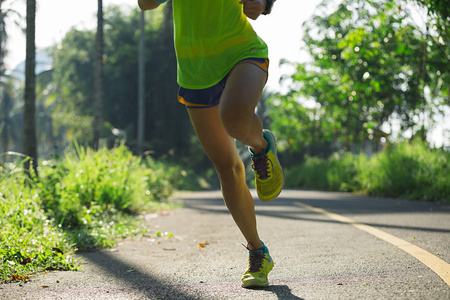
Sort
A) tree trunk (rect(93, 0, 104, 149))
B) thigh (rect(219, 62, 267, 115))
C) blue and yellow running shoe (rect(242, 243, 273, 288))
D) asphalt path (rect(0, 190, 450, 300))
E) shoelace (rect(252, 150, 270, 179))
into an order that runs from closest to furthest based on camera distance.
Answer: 1. thigh (rect(219, 62, 267, 115))
2. asphalt path (rect(0, 190, 450, 300))
3. blue and yellow running shoe (rect(242, 243, 273, 288))
4. shoelace (rect(252, 150, 270, 179))
5. tree trunk (rect(93, 0, 104, 149))

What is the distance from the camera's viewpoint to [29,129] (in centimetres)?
841

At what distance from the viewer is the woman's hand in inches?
106

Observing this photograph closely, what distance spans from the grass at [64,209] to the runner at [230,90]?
1.48 metres

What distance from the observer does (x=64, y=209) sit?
19.5ft

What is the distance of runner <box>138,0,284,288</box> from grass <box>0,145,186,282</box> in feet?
4.87

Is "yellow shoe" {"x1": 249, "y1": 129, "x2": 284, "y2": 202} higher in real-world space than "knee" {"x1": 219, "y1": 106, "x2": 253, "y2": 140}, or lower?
lower

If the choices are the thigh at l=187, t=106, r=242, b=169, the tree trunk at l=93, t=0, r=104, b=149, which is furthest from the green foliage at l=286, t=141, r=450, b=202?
the thigh at l=187, t=106, r=242, b=169

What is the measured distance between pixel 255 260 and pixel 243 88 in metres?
1.01

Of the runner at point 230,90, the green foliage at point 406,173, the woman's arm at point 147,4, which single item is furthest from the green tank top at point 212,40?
the green foliage at point 406,173

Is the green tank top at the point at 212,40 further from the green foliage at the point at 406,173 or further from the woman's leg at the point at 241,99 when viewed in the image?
the green foliage at the point at 406,173

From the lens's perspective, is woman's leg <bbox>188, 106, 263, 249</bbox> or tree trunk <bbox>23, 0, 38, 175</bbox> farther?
tree trunk <bbox>23, 0, 38, 175</bbox>

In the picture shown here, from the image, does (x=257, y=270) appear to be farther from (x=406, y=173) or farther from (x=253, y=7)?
(x=406, y=173)

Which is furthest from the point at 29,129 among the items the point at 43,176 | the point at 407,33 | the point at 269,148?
the point at 407,33

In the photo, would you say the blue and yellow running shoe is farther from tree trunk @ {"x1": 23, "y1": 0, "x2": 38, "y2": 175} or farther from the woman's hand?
tree trunk @ {"x1": 23, "y1": 0, "x2": 38, "y2": 175}
